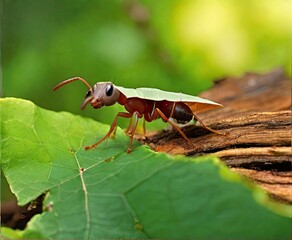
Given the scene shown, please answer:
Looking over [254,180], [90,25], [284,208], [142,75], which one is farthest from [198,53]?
[284,208]

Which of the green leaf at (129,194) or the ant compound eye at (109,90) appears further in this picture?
the ant compound eye at (109,90)

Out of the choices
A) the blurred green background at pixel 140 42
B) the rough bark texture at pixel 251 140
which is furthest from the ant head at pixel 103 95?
the blurred green background at pixel 140 42

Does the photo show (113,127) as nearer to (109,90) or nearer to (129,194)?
(109,90)

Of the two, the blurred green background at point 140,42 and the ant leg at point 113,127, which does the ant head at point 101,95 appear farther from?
the blurred green background at point 140,42

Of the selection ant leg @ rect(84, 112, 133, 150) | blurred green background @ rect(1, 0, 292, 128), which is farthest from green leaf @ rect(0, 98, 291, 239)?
blurred green background @ rect(1, 0, 292, 128)

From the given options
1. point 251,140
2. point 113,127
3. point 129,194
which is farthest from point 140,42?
point 129,194

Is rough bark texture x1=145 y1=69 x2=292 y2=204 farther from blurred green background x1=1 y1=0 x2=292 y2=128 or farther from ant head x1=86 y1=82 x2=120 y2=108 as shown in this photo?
blurred green background x1=1 y1=0 x2=292 y2=128

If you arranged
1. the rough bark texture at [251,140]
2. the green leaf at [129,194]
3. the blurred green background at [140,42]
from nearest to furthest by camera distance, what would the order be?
the green leaf at [129,194]
the rough bark texture at [251,140]
the blurred green background at [140,42]
